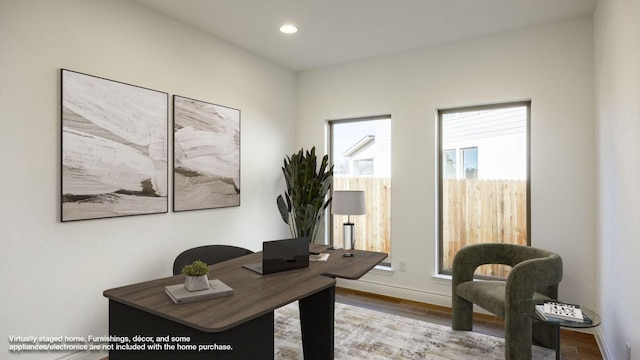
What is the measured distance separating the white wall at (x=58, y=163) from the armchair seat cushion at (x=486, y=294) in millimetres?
2369

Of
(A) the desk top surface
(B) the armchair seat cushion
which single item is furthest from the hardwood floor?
(A) the desk top surface

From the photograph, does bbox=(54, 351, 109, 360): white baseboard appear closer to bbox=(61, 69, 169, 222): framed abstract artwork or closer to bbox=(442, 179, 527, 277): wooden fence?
bbox=(61, 69, 169, 222): framed abstract artwork

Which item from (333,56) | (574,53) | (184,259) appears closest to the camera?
(184,259)

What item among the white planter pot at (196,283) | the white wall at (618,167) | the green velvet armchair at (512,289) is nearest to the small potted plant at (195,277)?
the white planter pot at (196,283)

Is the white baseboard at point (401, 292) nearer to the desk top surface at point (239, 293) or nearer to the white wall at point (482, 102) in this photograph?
the white wall at point (482, 102)

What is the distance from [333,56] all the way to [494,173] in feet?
7.21

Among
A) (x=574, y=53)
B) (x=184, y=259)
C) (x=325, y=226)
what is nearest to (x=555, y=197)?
(x=574, y=53)

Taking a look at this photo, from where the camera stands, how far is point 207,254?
302 centimetres

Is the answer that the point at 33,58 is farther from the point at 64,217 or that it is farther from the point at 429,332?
the point at 429,332

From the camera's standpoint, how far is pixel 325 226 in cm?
470

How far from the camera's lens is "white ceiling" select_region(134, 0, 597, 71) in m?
2.99

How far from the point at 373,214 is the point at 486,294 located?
1.78 metres

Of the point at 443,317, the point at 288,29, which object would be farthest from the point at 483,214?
the point at 288,29

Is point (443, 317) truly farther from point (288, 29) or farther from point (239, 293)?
point (288, 29)
